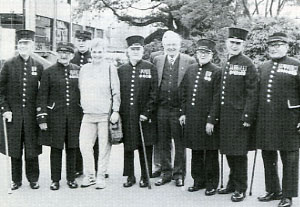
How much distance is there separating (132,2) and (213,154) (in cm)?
1202

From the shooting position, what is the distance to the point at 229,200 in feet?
18.8

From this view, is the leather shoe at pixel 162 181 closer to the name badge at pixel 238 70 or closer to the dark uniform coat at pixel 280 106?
the dark uniform coat at pixel 280 106

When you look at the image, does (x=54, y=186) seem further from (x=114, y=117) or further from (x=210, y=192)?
(x=210, y=192)

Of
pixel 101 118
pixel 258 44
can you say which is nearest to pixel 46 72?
pixel 101 118

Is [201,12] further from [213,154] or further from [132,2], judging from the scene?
[213,154]

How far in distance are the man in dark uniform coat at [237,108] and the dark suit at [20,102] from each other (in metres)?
2.41

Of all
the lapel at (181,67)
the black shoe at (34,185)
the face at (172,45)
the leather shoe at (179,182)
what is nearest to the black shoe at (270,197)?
the leather shoe at (179,182)

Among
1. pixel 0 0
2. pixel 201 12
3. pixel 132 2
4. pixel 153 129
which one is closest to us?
pixel 153 129

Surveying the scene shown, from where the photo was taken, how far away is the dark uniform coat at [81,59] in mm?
7066

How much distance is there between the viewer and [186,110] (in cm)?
619

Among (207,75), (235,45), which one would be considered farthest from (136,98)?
(235,45)

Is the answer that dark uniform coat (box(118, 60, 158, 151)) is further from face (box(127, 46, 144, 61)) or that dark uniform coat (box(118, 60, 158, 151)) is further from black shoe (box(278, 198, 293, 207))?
black shoe (box(278, 198, 293, 207))

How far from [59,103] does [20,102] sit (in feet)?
1.61

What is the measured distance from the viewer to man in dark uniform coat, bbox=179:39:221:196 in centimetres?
Result: 599
